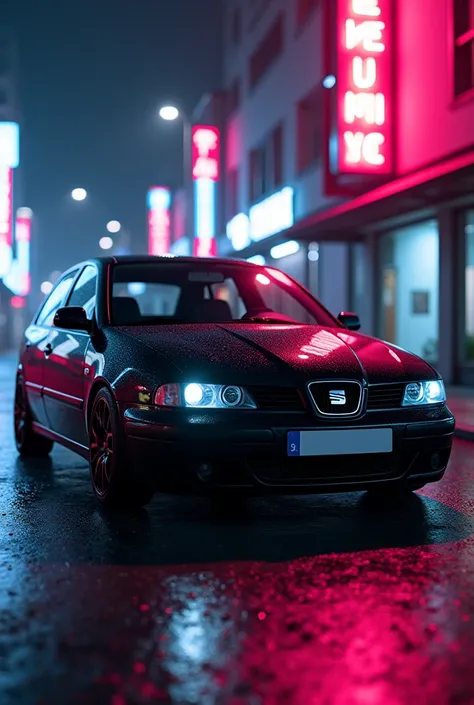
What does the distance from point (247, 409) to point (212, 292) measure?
2556mm

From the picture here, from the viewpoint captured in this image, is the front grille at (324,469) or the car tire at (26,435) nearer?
the front grille at (324,469)

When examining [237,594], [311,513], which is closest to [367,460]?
[311,513]

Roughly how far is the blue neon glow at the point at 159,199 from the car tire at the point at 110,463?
4228 cm

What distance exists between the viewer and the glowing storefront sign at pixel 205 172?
33094 mm

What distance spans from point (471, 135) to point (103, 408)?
11.2 metres

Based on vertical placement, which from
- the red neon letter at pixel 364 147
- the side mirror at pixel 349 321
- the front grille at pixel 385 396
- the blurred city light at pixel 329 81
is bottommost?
the front grille at pixel 385 396

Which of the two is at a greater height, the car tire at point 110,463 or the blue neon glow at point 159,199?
the blue neon glow at point 159,199

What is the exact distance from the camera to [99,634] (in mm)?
3477

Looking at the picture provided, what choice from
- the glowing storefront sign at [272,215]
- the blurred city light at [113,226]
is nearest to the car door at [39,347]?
the glowing storefront sign at [272,215]

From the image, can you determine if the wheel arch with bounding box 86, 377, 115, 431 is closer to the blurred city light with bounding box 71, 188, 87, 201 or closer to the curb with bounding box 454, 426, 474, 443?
the curb with bounding box 454, 426, 474, 443

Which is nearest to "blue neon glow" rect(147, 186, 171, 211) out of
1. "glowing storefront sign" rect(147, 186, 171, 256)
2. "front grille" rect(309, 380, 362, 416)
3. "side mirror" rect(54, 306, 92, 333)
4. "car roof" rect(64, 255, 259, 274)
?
"glowing storefront sign" rect(147, 186, 171, 256)

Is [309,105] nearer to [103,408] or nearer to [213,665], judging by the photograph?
[103,408]

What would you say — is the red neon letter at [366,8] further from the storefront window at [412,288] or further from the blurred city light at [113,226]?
the blurred city light at [113,226]

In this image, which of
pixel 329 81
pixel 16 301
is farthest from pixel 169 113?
pixel 16 301
